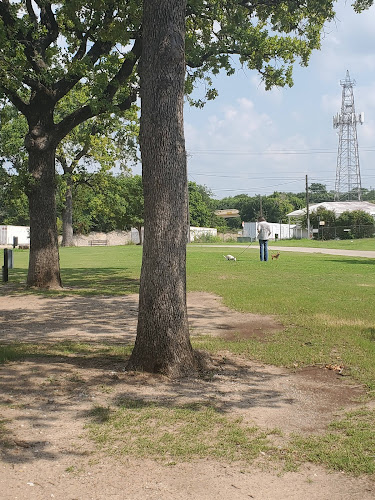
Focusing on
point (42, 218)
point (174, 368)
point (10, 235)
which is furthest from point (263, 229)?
point (10, 235)

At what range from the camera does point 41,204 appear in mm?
14438

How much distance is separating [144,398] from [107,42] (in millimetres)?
11894

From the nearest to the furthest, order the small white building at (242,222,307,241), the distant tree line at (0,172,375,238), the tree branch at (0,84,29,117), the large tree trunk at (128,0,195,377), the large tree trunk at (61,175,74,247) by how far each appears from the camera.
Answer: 1. the large tree trunk at (128,0,195,377)
2. the tree branch at (0,84,29,117)
3. the distant tree line at (0,172,375,238)
4. the large tree trunk at (61,175,74,247)
5. the small white building at (242,222,307,241)

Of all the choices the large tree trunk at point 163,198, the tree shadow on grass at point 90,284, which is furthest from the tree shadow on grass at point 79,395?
the tree shadow on grass at point 90,284

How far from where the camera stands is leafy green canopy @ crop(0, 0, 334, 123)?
44.2 feet

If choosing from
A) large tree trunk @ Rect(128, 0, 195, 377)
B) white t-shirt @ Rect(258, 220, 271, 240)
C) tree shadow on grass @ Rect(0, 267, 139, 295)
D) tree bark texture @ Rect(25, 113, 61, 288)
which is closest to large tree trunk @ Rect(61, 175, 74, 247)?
white t-shirt @ Rect(258, 220, 271, 240)

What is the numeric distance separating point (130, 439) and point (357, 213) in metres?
58.1

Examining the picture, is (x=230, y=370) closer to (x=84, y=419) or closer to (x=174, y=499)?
(x=84, y=419)

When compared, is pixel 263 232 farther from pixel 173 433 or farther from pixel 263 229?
pixel 173 433

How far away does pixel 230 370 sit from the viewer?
6.55 meters

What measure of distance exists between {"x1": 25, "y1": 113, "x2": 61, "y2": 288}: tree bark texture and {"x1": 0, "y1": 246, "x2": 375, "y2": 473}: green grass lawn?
0.86 m

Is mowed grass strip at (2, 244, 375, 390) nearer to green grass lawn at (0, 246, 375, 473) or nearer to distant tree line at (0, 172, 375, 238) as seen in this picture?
green grass lawn at (0, 246, 375, 473)

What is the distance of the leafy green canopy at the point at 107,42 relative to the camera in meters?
13.5

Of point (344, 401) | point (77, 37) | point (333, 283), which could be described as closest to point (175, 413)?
point (344, 401)
